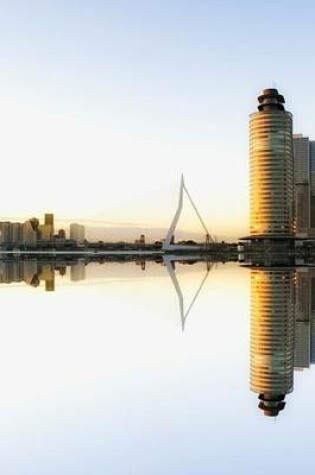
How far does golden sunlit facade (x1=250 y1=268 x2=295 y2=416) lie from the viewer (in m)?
14.5

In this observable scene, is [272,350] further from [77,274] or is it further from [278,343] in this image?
[77,274]

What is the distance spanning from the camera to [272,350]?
19.8 meters

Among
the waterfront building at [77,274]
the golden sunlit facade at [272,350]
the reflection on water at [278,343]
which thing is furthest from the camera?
the waterfront building at [77,274]

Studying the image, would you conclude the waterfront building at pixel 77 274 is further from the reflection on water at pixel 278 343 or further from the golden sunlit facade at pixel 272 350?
the golden sunlit facade at pixel 272 350

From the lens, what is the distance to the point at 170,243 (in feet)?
630

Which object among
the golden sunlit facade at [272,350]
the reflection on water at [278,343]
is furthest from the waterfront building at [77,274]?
the golden sunlit facade at [272,350]

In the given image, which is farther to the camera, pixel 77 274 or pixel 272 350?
pixel 77 274

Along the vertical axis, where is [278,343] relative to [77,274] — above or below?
below

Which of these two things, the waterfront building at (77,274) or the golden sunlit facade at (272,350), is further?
the waterfront building at (77,274)

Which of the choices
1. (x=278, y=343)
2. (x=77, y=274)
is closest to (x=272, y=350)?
(x=278, y=343)

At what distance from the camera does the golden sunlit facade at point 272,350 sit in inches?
573

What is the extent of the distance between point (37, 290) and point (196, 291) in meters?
10.6

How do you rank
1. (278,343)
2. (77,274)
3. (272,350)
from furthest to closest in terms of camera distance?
1. (77,274)
2. (278,343)
3. (272,350)

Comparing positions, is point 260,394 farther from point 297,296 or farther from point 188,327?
point 297,296
